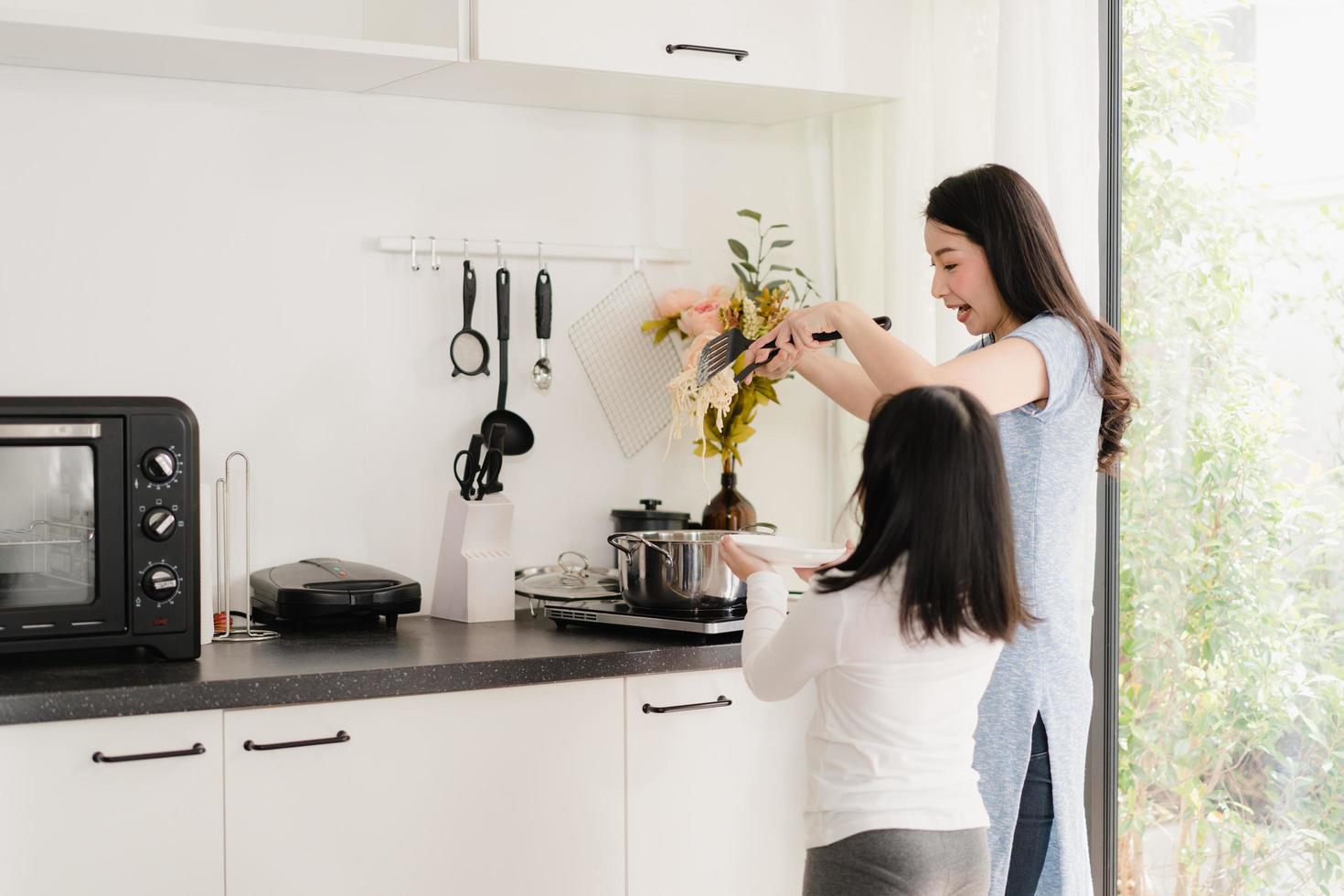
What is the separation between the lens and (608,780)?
1846mm

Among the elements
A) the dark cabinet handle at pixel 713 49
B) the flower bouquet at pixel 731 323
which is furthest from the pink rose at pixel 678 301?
the dark cabinet handle at pixel 713 49

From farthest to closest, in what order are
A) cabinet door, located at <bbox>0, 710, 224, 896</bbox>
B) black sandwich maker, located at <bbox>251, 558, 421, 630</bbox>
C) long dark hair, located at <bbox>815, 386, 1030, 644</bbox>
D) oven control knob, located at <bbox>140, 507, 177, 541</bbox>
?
black sandwich maker, located at <bbox>251, 558, 421, 630</bbox> → oven control knob, located at <bbox>140, 507, 177, 541</bbox> → cabinet door, located at <bbox>0, 710, 224, 896</bbox> → long dark hair, located at <bbox>815, 386, 1030, 644</bbox>

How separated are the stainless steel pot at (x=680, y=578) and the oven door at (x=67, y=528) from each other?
72 centimetres

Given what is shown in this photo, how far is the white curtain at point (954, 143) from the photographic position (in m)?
1.98

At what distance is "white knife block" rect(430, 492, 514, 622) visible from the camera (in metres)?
2.12

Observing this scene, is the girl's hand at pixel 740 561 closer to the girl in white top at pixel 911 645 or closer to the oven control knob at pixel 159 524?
the girl in white top at pixel 911 645

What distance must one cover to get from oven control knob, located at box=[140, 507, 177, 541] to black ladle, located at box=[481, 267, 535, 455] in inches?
25.5

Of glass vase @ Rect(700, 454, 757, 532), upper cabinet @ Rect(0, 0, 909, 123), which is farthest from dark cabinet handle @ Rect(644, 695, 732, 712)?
upper cabinet @ Rect(0, 0, 909, 123)

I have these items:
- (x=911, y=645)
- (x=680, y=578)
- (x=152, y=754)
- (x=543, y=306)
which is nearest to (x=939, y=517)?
(x=911, y=645)

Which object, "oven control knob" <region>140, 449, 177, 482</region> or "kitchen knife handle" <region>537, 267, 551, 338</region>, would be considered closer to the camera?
"oven control knob" <region>140, 449, 177, 482</region>

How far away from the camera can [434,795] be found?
5.70ft

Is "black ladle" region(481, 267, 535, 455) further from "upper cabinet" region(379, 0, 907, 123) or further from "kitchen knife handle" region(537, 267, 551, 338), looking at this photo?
"upper cabinet" region(379, 0, 907, 123)

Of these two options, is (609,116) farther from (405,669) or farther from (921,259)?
(405,669)

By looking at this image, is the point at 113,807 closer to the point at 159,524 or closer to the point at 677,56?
the point at 159,524
